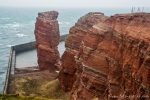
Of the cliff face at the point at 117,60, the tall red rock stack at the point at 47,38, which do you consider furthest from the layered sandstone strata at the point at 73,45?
the tall red rock stack at the point at 47,38

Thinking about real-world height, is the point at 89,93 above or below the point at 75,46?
below

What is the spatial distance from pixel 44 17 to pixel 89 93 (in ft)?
119

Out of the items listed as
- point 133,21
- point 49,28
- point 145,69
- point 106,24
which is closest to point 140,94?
point 145,69

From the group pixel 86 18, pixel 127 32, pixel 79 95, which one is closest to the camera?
pixel 127 32

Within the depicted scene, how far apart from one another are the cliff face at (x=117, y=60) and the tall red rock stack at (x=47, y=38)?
28.7 meters

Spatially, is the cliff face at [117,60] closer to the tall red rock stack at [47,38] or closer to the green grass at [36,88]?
the green grass at [36,88]

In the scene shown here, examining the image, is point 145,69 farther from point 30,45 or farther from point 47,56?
point 30,45

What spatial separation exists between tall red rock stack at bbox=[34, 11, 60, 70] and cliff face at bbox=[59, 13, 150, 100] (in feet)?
94.1

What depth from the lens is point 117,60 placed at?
26609 mm

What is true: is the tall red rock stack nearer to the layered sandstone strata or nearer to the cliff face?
the layered sandstone strata

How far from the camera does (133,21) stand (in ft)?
84.4

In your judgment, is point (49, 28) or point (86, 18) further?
point (49, 28)

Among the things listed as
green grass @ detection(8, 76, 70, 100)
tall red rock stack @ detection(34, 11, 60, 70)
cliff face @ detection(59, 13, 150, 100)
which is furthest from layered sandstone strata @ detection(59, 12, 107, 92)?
tall red rock stack @ detection(34, 11, 60, 70)

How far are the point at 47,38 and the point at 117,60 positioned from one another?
1475 inches
